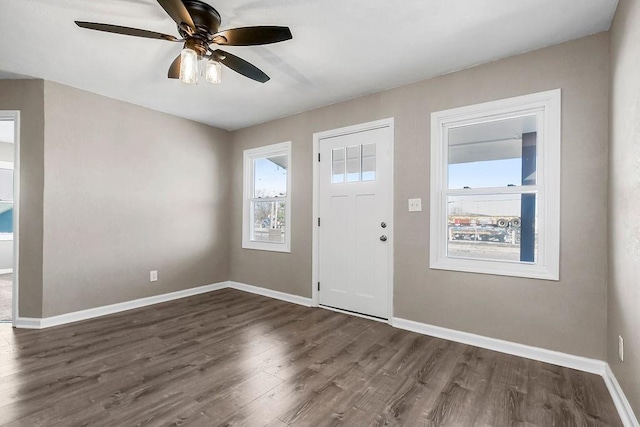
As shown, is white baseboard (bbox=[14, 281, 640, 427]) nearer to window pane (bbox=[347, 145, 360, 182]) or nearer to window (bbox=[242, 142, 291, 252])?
window (bbox=[242, 142, 291, 252])

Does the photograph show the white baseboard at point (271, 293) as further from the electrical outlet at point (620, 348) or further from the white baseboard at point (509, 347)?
the electrical outlet at point (620, 348)

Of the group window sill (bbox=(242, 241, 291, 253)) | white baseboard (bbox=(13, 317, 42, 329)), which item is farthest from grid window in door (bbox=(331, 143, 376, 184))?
white baseboard (bbox=(13, 317, 42, 329))

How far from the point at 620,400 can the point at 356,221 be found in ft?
7.93

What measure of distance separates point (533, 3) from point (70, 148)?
4.27 m

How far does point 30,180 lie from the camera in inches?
120

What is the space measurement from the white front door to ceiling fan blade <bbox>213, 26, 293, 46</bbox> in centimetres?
173

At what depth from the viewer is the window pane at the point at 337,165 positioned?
12.0 ft

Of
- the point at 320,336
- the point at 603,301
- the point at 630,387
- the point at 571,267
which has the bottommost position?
the point at 320,336

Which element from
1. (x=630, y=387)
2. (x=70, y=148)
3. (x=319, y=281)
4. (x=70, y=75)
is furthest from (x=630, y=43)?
(x=70, y=148)

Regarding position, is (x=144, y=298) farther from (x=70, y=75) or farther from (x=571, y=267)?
(x=571, y=267)

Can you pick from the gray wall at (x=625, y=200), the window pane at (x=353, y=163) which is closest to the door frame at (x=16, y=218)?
the window pane at (x=353, y=163)

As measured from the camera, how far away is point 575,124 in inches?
90.4

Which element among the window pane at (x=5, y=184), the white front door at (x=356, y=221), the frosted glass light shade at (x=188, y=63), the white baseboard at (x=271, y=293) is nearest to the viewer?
the frosted glass light shade at (x=188, y=63)

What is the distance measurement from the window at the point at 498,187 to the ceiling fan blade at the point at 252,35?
176cm
